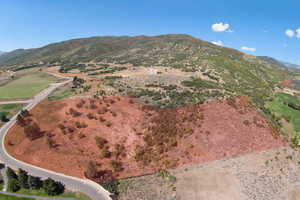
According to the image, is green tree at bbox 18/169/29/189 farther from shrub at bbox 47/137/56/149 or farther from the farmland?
the farmland

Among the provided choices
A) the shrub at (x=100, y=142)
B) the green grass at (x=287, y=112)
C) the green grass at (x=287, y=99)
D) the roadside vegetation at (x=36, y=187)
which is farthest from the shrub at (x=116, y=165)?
the green grass at (x=287, y=99)

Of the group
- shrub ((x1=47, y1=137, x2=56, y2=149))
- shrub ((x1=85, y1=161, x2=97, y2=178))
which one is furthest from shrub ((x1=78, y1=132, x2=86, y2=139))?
shrub ((x1=85, y1=161, x2=97, y2=178))

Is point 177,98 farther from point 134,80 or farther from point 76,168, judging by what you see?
point 76,168

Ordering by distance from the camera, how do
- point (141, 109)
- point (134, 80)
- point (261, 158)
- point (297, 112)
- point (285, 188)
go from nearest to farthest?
point (285, 188) < point (261, 158) < point (141, 109) < point (297, 112) < point (134, 80)

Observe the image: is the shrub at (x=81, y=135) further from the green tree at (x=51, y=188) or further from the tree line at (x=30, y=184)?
the green tree at (x=51, y=188)

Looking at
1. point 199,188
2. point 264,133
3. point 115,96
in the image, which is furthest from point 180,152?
point 115,96

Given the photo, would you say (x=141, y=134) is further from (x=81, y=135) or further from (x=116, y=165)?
(x=81, y=135)

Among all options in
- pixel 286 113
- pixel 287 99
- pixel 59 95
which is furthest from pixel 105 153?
pixel 287 99
